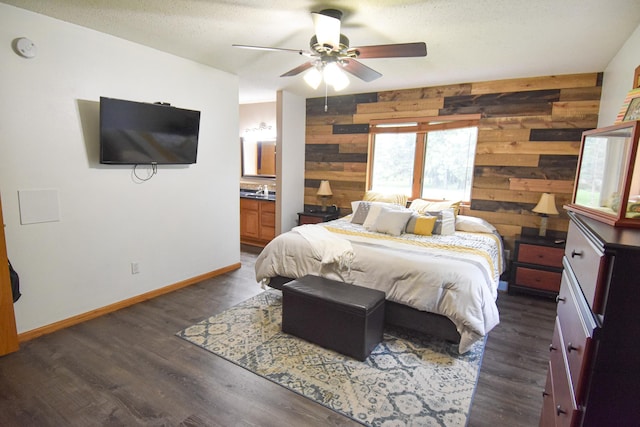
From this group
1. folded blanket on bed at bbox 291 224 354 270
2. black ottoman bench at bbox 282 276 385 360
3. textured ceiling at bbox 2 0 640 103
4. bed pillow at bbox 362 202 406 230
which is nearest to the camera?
textured ceiling at bbox 2 0 640 103

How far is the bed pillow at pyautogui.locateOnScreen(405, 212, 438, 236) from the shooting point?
363 centimetres

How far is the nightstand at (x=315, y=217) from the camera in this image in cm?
499

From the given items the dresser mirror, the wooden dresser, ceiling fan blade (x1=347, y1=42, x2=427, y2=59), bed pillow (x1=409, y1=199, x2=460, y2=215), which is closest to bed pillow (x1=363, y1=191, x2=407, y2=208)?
bed pillow (x1=409, y1=199, x2=460, y2=215)

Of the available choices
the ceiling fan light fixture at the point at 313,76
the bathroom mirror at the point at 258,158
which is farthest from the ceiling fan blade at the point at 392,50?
the bathroom mirror at the point at 258,158

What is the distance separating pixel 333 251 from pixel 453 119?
2.59m

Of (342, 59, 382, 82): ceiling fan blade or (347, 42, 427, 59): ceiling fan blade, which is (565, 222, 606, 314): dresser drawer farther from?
(342, 59, 382, 82): ceiling fan blade

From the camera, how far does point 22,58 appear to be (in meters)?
2.43

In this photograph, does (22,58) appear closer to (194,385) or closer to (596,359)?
(194,385)

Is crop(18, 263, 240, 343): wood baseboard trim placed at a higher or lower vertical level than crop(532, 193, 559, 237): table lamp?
lower

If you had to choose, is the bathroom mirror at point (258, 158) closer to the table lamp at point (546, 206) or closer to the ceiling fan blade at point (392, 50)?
the ceiling fan blade at point (392, 50)

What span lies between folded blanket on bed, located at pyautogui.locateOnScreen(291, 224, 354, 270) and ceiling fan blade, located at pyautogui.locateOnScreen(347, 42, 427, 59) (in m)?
1.61

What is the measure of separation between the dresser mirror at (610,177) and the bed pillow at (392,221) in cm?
208

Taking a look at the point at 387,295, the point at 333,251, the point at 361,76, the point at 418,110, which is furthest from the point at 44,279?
the point at 418,110

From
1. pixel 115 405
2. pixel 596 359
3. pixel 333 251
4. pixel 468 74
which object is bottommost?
pixel 115 405
